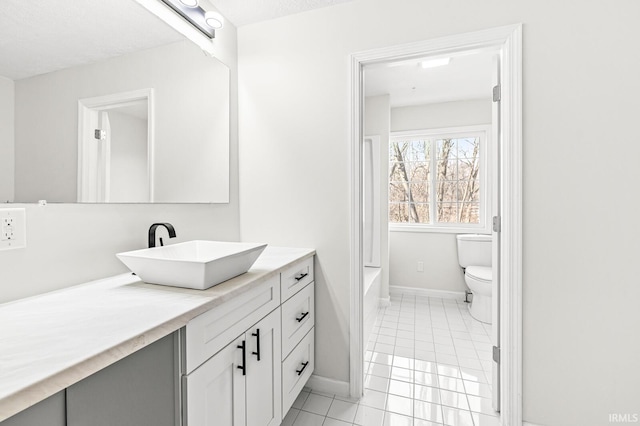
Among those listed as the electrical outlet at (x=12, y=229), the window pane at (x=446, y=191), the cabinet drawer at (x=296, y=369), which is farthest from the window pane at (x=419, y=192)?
the electrical outlet at (x=12, y=229)

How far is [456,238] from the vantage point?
3.52 metres

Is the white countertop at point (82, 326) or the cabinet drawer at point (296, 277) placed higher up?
the white countertop at point (82, 326)

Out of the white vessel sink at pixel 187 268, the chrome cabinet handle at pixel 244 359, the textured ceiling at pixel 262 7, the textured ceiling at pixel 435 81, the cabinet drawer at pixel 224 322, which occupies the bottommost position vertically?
the chrome cabinet handle at pixel 244 359

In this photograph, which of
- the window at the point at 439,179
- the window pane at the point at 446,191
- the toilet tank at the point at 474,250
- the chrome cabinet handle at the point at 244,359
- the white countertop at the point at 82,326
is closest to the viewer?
the white countertop at the point at 82,326

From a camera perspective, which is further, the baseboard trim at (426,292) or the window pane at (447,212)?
the window pane at (447,212)

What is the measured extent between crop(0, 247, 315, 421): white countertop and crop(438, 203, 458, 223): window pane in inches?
120

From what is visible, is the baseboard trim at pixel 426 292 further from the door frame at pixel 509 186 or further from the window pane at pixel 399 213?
the door frame at pixel 509 186

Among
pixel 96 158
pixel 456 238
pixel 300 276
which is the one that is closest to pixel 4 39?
pixel 96 158

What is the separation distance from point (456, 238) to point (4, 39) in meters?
3.75

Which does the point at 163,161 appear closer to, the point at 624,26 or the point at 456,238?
the point at 624,26

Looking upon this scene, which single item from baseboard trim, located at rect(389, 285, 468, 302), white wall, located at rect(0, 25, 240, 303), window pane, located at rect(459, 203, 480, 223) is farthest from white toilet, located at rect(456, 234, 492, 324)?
white wall, located at rect(0, 25, 240, 303)

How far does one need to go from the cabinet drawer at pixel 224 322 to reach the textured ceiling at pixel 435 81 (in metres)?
1.99

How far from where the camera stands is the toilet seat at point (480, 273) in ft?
9.25

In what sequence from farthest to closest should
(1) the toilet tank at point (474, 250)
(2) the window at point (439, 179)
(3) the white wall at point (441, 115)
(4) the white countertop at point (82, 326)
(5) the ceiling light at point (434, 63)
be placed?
1. (2) the window at point (439, 179)
2. (3) the white wall at point (441, 115)
3. (1) the toilet tank at point (474, 250)
4. (5) the ceiling light at point (434, 63)
5. (4) the white countertop at point (82, 326)
